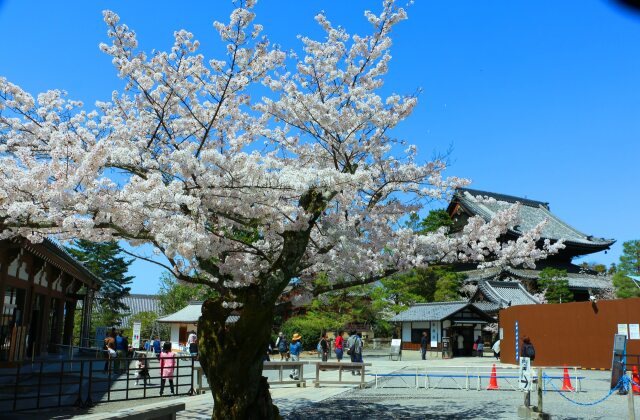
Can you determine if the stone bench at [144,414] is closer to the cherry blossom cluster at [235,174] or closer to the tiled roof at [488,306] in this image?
the cherry blossom cluster at [235,174]

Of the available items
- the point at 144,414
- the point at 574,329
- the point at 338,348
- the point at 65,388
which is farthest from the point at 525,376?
the point at 574,329

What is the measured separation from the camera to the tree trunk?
28.5 feet

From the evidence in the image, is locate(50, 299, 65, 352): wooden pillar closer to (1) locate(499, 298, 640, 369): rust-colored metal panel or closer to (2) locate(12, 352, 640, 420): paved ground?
(2) locate(12, 352, 640, 420): paved ground

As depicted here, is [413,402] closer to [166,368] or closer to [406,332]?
[166,368]

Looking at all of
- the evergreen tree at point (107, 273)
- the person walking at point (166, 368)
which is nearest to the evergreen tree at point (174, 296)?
the evergreen tree at point (107, 273)

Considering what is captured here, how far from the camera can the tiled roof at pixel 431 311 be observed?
1355 inches

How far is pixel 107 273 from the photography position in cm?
5341

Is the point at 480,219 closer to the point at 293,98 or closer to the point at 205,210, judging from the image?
the point at 293,98

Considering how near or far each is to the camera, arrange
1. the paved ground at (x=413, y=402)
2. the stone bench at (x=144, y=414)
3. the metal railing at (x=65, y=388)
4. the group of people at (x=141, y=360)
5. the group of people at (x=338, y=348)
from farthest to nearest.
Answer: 1. the group of people at (x=338, y=348)
2. the group of people at (x=141, y=360)
3. the paved ground at (x=413, y=402)
4. the metal railing at (x=65, y=388)
5. the stone bench at (x=144, y=414)

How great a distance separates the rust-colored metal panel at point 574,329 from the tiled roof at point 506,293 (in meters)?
7.81

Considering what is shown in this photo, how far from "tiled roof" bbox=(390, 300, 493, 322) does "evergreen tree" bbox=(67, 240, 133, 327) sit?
28.0 meters

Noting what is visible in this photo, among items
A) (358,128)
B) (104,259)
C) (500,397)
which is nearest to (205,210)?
(358,128)

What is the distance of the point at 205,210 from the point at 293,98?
329 centimetres

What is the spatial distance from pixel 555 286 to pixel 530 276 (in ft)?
12.0
